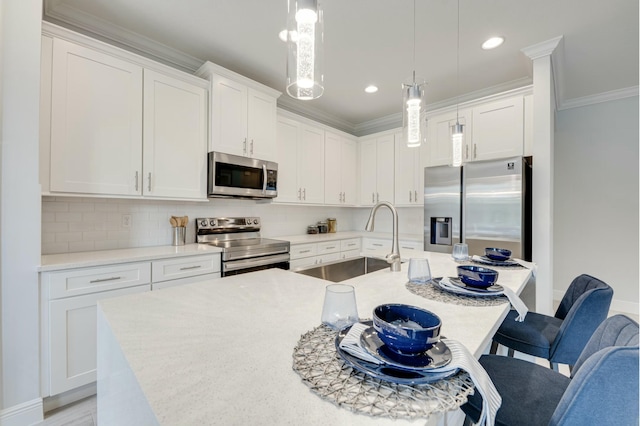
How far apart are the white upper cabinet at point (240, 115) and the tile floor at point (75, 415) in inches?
82.5

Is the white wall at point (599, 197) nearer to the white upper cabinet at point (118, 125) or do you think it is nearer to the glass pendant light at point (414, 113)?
the glass pendant light at point (414, 113)

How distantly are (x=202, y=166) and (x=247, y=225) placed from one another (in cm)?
94

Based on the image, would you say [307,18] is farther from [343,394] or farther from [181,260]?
[181,260]

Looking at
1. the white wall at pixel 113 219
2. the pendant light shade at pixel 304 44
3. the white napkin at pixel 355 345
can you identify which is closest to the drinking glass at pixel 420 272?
the white napkin at pixel 355 345

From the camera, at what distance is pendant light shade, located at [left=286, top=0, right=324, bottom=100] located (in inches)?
40.2

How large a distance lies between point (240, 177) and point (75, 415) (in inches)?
A: 81.8

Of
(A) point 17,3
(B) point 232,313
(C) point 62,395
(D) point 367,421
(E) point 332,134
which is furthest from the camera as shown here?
(E) point 332,134

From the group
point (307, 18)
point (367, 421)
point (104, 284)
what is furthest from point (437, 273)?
point (104, 284)

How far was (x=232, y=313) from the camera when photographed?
965mm

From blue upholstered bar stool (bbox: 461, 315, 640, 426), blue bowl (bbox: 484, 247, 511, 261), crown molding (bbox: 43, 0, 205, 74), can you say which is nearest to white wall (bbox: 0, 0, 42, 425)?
crown molding (bbox: 43, 0, 205, 74)

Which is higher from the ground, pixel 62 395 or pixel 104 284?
pixel 104 284

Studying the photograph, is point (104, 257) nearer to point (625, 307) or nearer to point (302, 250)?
point (302, 250)

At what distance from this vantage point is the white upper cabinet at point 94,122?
1.90 metres

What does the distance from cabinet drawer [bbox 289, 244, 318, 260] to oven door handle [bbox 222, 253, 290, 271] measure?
0.43 feet
